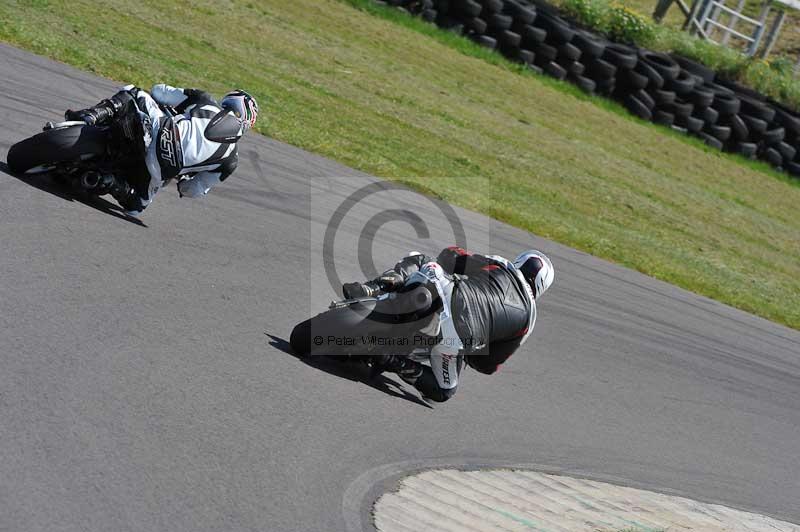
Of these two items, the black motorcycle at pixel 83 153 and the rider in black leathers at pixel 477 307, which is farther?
the black motorcycle at pixel 83 153

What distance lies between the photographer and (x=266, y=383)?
5.57 metres

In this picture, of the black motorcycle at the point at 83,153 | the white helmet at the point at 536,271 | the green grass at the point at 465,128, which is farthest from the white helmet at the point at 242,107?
the green grass at the point at 465,128

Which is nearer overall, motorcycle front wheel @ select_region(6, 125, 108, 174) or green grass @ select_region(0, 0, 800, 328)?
motorcycle front wheel @ select_region(6, 125, 108, 174)

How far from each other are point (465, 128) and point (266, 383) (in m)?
12.1

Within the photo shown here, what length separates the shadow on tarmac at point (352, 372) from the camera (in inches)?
245

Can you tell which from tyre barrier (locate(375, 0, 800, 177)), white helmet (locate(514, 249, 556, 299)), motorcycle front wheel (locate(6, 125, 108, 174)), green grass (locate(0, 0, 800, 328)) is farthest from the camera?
tyre barrier (locate(375, 0, 800, 177))

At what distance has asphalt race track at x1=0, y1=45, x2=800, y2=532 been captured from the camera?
4188 mm

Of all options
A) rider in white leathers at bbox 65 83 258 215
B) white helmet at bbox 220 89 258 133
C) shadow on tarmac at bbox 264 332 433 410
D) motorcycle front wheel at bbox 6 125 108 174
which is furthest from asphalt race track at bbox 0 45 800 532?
white helmet at bbox 220 89 258 133

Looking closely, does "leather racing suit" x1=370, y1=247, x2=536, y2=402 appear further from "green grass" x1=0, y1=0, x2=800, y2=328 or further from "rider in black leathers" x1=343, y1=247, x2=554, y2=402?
"green grass" x1=0, y1=0, x2=800, y2=328

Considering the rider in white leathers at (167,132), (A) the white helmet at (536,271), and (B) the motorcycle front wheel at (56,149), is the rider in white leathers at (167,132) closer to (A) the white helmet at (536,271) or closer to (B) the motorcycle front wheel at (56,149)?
(B) the motorcycle front wheel at (56,149)

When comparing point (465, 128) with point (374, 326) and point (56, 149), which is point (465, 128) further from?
point (374, 326)

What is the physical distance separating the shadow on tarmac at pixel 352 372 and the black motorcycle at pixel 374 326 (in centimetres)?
7

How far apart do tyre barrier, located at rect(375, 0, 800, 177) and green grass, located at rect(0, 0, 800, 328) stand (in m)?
0.37

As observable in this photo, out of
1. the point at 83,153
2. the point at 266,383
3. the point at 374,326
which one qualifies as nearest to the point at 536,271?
Answer: the point at 374,326
